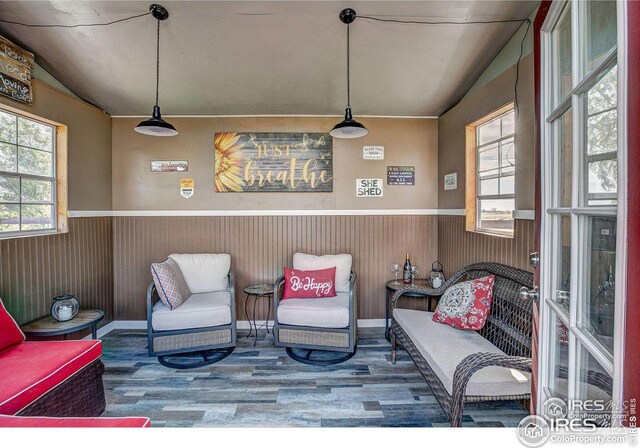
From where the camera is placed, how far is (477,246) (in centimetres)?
287

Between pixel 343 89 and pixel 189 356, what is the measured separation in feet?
10.5

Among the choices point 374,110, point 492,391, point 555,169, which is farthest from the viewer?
point 374,110

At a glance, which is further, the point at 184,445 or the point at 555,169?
the point at 555,169

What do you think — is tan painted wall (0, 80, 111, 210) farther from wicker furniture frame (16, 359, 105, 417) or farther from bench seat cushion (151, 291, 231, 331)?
wicker furniture frame (16, 359, 105, 417)

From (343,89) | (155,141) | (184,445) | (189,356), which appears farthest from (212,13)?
(189,356)

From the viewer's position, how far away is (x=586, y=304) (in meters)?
0.96

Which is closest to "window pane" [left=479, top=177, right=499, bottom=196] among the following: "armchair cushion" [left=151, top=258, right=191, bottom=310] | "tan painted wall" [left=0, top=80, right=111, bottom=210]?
"armchair cushion" [left=151, top=258, right=191, bottom=310]

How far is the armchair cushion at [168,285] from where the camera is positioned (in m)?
2.82

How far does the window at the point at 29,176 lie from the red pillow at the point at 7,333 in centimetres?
91

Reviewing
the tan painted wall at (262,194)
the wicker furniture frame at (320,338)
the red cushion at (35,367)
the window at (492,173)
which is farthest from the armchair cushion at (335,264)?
the red cushion at (35,367)

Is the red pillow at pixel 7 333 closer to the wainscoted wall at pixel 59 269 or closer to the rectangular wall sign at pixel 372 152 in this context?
the wainscoted wall at pixel 59 269

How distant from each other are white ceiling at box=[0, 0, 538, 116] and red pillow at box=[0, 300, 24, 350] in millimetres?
2235

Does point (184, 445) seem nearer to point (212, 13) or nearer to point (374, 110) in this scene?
point (212, 13)

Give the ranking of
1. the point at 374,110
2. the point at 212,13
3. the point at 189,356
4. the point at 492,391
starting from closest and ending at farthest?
the point at 492,391, the point at 212,13, the point at 189,356, the point at 374,110
